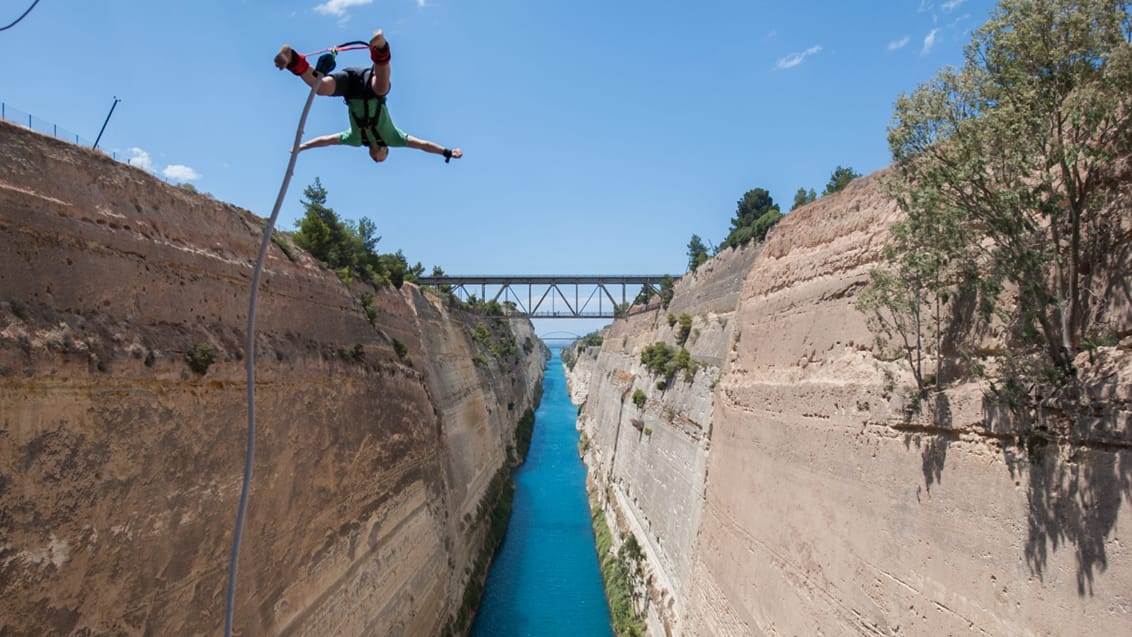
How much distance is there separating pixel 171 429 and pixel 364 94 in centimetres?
620

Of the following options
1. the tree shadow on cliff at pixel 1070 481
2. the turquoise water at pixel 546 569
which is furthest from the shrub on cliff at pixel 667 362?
the tree shadow on cliff at pixel 1070 481

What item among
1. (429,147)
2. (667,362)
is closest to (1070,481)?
(429,147)

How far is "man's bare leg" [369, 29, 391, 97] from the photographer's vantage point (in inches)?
132

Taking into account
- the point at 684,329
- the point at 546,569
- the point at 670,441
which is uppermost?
the point at 684,329

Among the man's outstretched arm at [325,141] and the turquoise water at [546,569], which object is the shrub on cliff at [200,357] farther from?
the turquoise water at [546,569]

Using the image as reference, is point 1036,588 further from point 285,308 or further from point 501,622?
point 501,622

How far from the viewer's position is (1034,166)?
A: 5988 millimetres

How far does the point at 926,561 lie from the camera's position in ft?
24.3

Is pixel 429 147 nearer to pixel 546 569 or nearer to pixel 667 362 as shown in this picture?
pixel 667 362

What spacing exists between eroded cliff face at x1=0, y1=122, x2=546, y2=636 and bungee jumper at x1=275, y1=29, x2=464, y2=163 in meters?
4.91

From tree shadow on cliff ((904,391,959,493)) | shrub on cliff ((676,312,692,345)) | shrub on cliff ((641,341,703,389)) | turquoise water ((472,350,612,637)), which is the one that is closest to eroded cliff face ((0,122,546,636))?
turquoise water ((472,350,612,637))

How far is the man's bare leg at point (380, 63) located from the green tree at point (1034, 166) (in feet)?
18.4

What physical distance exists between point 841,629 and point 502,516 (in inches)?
715

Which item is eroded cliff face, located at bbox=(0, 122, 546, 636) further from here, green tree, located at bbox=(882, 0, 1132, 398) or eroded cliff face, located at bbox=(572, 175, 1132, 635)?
green tree, located at bbox=(882, 0, 1132, 398)
